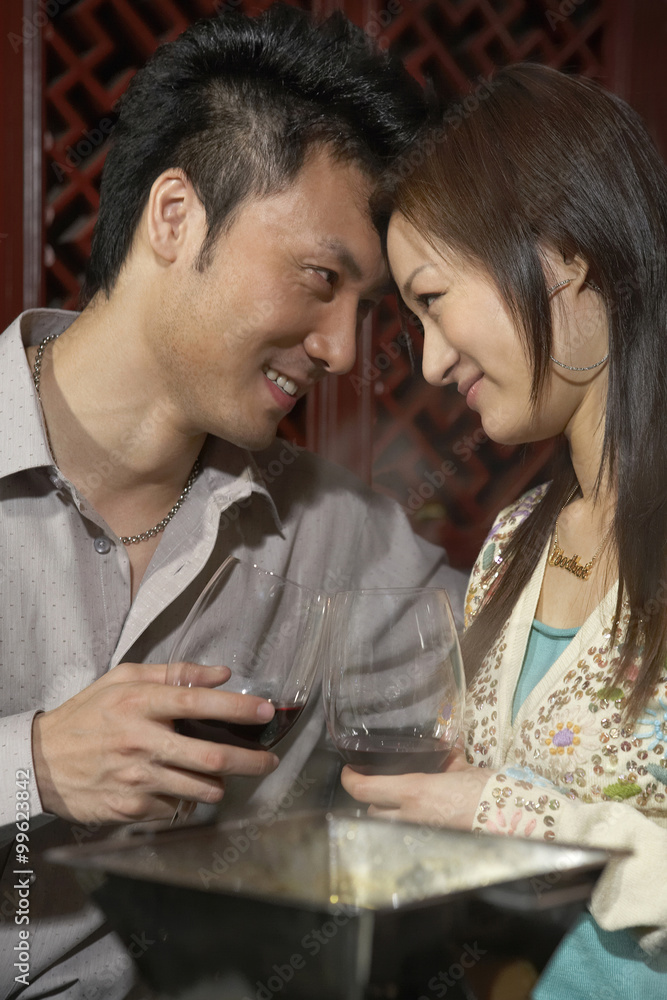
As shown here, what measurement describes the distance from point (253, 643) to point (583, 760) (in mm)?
441

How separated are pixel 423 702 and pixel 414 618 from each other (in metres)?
0.08

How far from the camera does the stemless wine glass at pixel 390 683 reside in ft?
2.79

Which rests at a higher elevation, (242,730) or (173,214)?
(173,214)

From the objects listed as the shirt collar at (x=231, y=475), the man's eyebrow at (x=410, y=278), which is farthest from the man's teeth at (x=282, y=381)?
the man's eyebrow at (x=410, y=278)

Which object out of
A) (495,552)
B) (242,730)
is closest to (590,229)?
(495,552)

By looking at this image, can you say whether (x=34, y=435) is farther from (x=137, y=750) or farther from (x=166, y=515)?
(x=137, y=750)

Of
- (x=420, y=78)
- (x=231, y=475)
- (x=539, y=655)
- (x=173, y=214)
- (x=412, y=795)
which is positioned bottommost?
(x=539, y=655)

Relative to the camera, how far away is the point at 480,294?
45.9 inches

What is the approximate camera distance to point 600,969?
94 cm

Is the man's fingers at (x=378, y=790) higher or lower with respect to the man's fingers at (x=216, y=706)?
lower

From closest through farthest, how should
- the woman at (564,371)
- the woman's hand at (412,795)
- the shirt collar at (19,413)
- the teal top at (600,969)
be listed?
the woman's hand at (412,795)
the teal top at (600,969)
the woman at (564,371)
the shirt collar at (19,413)

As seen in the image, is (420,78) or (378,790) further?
(420,78)

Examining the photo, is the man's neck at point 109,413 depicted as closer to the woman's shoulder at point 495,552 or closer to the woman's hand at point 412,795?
the woman's shoulder at point 495,552

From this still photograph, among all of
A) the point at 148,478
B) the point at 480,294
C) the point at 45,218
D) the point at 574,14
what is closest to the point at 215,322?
the point at 148,478
